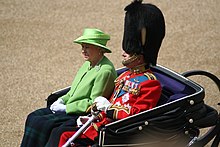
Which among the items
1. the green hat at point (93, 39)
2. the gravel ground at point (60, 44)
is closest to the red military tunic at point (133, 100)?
the green hat at point (93, 39)

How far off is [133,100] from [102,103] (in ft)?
0.74

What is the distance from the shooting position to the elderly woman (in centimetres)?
416

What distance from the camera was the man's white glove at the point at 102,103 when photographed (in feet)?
12.9

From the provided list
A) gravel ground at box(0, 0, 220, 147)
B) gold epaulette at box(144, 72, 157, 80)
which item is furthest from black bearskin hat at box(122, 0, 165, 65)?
gravel ground at box(0, 0, 220, 147)

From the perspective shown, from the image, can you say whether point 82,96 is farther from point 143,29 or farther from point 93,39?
point 143,29

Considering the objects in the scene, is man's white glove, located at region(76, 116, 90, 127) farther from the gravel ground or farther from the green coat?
the gravel ground

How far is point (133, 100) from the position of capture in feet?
12.9

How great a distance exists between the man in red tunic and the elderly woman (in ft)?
0.55

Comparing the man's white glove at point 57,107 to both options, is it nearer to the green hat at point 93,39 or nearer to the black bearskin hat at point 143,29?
the green hat at point 93,39

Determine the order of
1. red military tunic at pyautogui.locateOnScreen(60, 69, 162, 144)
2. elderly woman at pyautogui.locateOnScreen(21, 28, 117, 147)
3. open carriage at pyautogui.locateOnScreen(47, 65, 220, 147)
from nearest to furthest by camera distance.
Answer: open carriage at pyautogui.locateOnScreen(47, 65, 220, 147), red military tunic at pyautogui.locateOnScreen(60, 69, 162, 144), elderly woman at pyautogui.locateOnScreen(21, 28, 117, 147)

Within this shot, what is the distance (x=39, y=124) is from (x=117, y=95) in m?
0.62

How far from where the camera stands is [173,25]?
871 cm

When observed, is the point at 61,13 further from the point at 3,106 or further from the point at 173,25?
the point at 3,106

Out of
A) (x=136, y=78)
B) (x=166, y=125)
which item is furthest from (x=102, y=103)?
(x=166, y=125)
